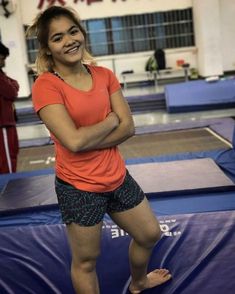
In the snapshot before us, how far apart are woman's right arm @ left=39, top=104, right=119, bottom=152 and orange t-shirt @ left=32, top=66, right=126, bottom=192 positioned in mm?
29

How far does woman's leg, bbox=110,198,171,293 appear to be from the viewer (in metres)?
1.54

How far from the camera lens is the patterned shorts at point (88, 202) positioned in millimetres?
1428

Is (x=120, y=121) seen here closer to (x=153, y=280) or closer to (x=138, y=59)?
(x=153, y=280)

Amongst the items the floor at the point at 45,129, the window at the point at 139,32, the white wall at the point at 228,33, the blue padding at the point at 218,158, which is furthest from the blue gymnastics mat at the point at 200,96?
the blue padding at the point at 218,158

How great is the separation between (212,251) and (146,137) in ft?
11.2

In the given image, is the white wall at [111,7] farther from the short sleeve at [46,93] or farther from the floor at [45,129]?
the short sleeve at [46,93]

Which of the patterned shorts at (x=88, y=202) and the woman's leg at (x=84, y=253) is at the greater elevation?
the patterned shorts at (x=88, y=202)

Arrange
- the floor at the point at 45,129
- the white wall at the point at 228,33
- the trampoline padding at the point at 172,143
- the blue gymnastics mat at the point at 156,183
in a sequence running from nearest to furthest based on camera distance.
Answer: the blue gymnastics mat at the point at 156,183, the trampoline padding at the point at 172,143, the floor at the point at 45,129, the white wall at the point at 228,33

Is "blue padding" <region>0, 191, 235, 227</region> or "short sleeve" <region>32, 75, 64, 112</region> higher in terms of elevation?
"short sleeve" <region>32, 75, 64, 112</region>

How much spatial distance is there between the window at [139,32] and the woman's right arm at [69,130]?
870cm

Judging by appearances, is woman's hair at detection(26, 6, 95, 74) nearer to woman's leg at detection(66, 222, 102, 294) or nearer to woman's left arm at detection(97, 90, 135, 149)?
woman's left arm at detection(97, 90, 135, 149)

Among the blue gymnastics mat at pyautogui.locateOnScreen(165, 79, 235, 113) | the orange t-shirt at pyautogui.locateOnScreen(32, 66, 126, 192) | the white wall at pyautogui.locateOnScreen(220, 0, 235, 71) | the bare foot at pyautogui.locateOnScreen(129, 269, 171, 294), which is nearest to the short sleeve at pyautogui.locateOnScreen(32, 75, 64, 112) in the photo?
the orange t-shirt at pyautogui.locateOnScreen(32, 66, 126, 192)

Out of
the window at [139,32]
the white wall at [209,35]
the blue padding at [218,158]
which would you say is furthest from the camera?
the window at [139,32]

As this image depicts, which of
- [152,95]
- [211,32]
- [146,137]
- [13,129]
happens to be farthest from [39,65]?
Answer: [211,32]
